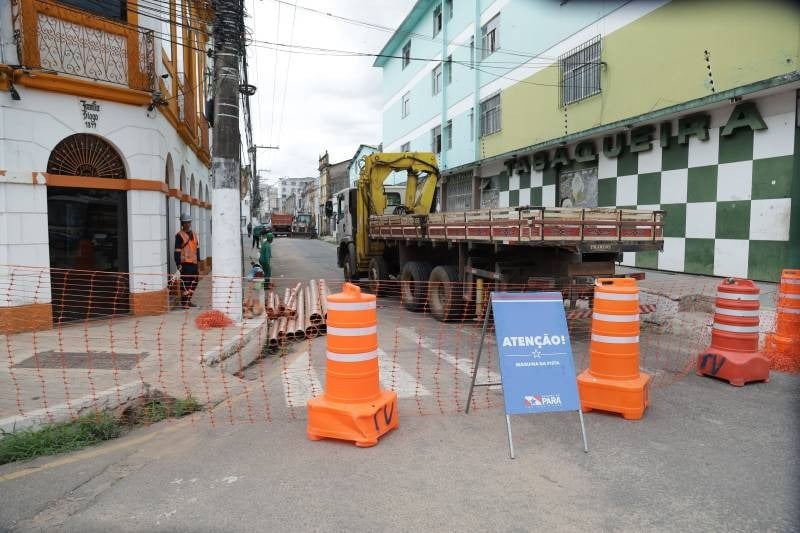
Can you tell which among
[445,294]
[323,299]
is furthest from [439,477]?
[323,299]

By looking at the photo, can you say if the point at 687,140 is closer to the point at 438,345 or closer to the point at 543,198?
the point at 543,198

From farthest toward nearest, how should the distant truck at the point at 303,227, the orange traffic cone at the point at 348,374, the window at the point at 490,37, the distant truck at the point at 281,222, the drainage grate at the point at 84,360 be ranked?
1. the distant truck at the point at 303,227
2. the distant truck at the point at 281,222
3. the window at the point at 490,37
4. the drainage grate at the point at 84,360
5. the orange traffic cone at the point at 348,374

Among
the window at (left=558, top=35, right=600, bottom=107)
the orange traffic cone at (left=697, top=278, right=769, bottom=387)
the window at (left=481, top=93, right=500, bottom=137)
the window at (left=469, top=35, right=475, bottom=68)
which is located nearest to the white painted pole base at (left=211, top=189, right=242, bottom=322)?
the orange traffic cone at (left=697, top=278, right=769, bottom=387)

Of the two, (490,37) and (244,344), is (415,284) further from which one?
(490,37)

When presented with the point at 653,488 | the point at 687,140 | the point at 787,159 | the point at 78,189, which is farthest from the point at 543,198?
the point at 653,488

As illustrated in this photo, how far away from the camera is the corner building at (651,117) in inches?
364

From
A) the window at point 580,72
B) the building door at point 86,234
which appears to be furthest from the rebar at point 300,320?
Result: the window at point 580,72

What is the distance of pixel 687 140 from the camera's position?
11.0 m

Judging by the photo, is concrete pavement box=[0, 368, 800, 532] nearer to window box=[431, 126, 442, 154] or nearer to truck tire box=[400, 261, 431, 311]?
truck tire box=[400, 261, 431, 311]

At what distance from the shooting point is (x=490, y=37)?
19.2 meters

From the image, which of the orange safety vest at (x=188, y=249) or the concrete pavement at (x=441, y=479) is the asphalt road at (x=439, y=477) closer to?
the concrete pavement at (x=441, y=479)

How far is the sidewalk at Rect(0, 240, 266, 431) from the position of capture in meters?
4.82

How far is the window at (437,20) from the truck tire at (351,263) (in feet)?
45.8

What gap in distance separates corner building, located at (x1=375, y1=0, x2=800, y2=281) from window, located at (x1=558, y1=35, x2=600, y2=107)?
0.04m
